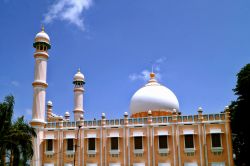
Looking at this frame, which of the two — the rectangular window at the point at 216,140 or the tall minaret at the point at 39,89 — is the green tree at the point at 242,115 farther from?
the tall minaret at the point at 39,89

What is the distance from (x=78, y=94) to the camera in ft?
136

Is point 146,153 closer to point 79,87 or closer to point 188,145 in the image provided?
point 188,145

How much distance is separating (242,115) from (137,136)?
10466 millimetres

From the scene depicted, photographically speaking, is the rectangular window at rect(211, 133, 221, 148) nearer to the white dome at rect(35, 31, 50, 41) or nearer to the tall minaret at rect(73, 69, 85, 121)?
the tall minaret at rect(73, 69, 85, 121)

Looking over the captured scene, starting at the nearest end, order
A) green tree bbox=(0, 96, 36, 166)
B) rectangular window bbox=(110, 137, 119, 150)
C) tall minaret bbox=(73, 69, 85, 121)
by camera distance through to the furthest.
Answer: green tree bbox=(0, 96, 36, 166) → rectangular window bbox=(110, 137, 119, 150) → tall minaret bbox=(73, 69, 85, 121)

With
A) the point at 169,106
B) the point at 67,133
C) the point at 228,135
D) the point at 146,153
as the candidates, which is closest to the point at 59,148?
the point at 67,133

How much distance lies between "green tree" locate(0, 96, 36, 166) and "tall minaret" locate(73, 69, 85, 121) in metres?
11.0

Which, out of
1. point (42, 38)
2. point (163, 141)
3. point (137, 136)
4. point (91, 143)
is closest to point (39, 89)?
point (42, 38)

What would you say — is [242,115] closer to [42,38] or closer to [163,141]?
[163,141]

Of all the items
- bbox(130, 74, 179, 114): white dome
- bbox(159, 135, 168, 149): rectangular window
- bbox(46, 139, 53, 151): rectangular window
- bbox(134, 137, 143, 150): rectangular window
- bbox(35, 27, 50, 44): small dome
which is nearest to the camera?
bbox(159, 135, 168, 149): rectangular window

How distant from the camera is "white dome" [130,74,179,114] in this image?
33.8 meters

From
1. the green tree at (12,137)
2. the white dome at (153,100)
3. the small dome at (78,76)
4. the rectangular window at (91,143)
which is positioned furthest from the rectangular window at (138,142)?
the small dome at (78,76)

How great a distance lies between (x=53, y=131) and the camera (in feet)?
109

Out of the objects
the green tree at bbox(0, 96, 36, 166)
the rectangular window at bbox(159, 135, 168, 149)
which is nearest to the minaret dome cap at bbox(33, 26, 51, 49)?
the green tree at bbox(0, 96, 36, 166)
